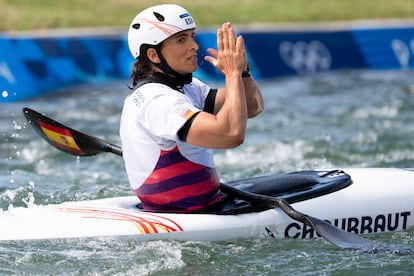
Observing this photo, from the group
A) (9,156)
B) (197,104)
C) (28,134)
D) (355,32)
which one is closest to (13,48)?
(28,134)

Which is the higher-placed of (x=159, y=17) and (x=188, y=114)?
(x=159, y=17)

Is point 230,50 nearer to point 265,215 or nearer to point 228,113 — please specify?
point 228,113

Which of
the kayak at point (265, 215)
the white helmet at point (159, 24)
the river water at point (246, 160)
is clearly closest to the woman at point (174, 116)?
the white helmet at point (159, 24)

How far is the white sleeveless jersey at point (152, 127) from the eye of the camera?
502cm

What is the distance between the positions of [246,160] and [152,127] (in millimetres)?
3647

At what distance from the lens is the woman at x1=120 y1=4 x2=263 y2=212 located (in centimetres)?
494

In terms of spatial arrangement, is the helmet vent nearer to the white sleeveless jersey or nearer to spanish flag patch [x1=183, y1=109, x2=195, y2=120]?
the white sleeveless jersey

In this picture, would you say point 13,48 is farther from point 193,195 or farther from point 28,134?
point 193,195

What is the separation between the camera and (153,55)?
17.4ft

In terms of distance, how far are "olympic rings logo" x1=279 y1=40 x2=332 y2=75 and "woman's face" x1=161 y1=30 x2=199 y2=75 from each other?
940cm

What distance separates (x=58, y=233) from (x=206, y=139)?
1.01 m

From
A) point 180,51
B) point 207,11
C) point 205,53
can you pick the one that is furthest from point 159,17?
point 207,11

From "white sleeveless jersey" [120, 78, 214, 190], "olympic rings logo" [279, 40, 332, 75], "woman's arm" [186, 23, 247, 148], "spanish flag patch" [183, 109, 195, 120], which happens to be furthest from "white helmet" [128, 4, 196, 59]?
"olympic rings logo" [279, 40, 332, 75]

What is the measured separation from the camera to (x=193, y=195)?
5.43 meters
